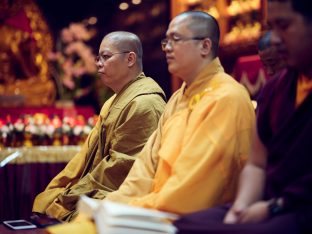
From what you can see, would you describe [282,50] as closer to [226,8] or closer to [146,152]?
[146,152]

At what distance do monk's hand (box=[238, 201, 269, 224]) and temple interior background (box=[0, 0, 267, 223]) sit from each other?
3.52 m

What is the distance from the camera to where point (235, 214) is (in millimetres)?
2207

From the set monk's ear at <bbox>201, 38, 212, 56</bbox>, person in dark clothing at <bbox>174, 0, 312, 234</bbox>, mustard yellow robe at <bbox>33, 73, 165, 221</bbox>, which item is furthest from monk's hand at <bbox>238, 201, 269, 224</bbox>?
mustard yellow robe at <bbox>33, 73, 165, 221</bbox>

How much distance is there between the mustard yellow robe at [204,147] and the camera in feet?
8.16

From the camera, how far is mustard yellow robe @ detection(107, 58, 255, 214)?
2.49 meters

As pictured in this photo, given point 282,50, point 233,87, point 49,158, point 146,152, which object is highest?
point 282,50

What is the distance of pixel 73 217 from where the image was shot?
3.48m

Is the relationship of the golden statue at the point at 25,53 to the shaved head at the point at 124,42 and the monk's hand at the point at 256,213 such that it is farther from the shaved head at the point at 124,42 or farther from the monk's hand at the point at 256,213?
the monk's hand at the point at 256,213

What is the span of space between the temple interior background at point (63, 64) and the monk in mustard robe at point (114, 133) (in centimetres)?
163

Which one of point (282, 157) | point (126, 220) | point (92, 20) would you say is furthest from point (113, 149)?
point (92, 20)

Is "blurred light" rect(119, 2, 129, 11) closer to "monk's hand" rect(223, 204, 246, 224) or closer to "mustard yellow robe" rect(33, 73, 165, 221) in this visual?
"mustard yellow robe" rect(33, 73, 165, 221)

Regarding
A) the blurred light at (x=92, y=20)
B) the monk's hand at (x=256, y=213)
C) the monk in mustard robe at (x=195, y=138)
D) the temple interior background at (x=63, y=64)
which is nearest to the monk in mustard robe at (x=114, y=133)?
the monk in mustard robe at (x=195, y=138)

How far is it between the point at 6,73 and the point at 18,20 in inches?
34.7

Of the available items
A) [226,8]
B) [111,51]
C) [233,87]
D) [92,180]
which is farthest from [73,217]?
[226,8]
